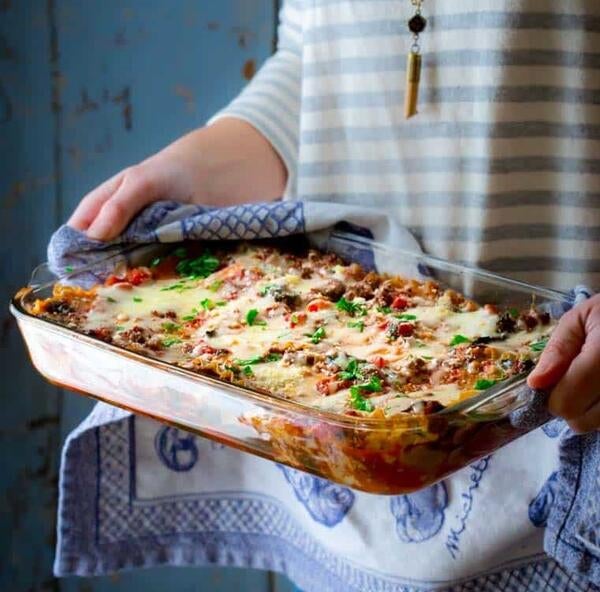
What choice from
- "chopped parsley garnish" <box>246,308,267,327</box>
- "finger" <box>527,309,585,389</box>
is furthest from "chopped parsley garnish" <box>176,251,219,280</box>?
"finger" <box>527,309,585,389</box>

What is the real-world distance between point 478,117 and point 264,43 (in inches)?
18.3

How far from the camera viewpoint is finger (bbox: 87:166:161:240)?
0.92m

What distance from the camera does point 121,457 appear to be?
0.96 meters

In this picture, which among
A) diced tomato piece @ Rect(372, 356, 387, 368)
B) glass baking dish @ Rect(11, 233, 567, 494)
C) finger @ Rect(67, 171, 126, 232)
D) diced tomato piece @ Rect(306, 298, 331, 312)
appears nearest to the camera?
glass baking dish @ Rect(11, 233, 567, 494)

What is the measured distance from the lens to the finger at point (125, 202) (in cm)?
92

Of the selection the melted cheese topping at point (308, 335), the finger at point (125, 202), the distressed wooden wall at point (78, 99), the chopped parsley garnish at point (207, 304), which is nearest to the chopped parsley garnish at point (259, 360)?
the melted cheese topping at point (308, 335)

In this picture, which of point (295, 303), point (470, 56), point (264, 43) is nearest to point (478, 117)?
point (470, 56)

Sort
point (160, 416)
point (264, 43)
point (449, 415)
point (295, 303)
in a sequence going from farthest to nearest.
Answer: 1. point (264, 43)
2. point (295, 303)
3. point (160, 416)
4. point (449, 415)

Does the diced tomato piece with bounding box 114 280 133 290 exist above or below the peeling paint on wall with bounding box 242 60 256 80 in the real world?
below

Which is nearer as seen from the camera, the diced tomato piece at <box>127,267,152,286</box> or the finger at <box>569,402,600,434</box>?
the finger at <box>569,402,600,434</box>

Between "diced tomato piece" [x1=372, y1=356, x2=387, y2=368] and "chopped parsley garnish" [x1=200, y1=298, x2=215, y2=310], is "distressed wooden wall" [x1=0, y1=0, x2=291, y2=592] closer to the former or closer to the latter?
"chopped parsley garnish" [x1=200, y1=298, x2=215, y2=310]

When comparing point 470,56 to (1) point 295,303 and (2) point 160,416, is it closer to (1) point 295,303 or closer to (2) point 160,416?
(1) point 295,303

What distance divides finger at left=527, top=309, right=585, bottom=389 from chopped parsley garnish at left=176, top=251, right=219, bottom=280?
0.34 meters

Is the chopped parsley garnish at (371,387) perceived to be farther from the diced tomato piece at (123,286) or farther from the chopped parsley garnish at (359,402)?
the diced tomato piece at (123,286)
